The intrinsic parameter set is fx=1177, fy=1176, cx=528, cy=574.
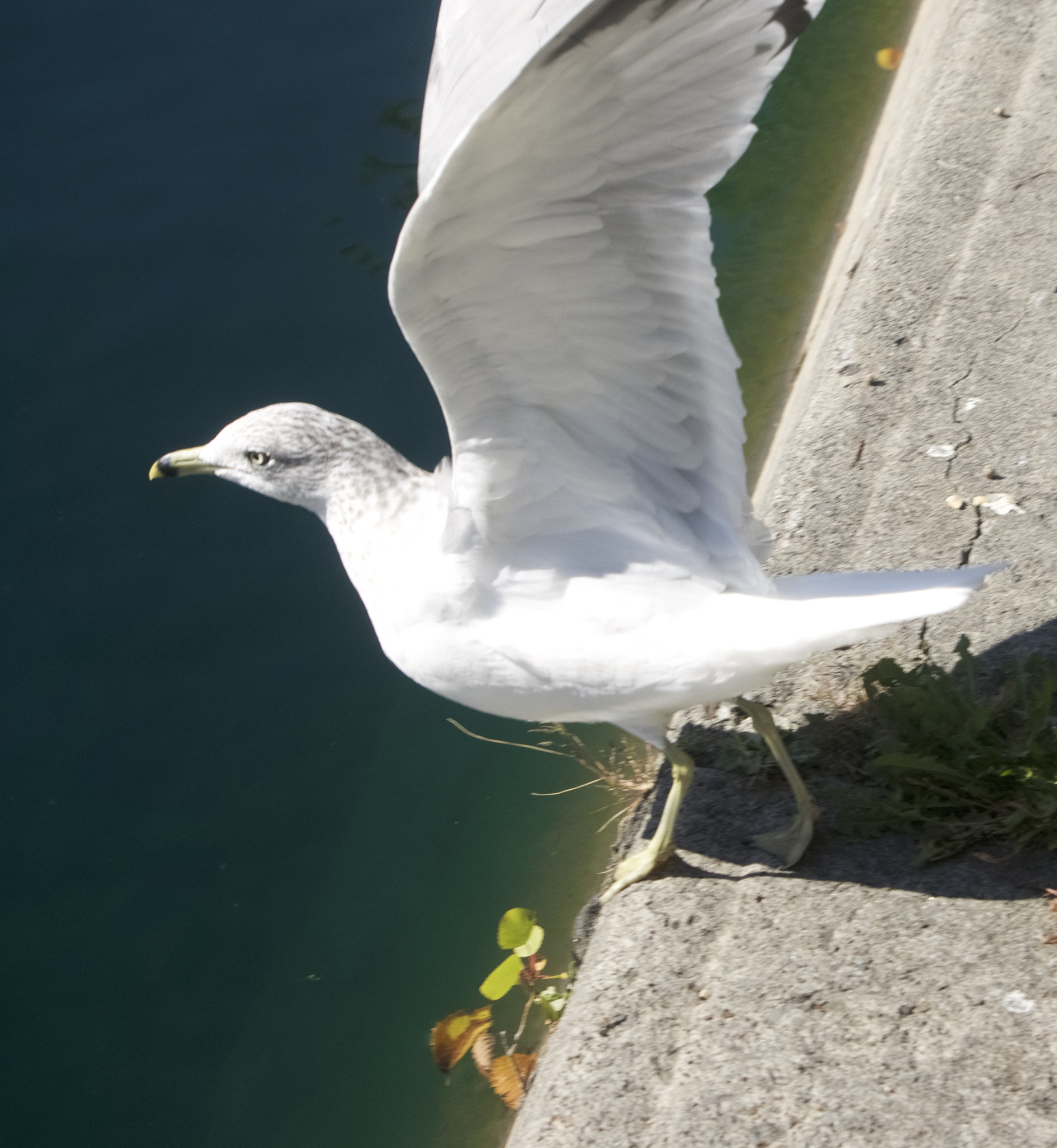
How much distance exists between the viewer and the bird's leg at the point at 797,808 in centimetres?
231

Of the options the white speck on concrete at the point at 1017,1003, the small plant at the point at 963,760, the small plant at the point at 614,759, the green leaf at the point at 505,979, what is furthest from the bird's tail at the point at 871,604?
the green leaf at the point at 505,979

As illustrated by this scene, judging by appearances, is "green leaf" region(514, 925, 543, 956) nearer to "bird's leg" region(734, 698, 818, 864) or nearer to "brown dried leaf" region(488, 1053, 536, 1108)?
"brown dried leaf" region(488, 1053, 536, 1108)

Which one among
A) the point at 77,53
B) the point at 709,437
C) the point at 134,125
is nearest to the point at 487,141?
the point at 709,437

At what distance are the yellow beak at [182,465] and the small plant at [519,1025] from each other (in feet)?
3.97

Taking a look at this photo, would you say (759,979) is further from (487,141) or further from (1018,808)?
(487,141)

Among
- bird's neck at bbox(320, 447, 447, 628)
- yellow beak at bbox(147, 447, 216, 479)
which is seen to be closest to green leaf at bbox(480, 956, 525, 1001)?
bird's neck at bbox(320, 447, 447, 628)

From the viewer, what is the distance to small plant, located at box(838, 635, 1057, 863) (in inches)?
84.8

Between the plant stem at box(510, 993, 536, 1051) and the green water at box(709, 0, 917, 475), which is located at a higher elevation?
the green water at box(709, 0, 917, 475)

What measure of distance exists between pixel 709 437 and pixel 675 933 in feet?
3.11

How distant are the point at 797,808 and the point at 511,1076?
995 mm

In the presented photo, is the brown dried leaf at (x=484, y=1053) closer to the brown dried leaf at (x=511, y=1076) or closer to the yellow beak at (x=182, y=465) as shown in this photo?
the brown dried leaf at (x=511, y=1076)

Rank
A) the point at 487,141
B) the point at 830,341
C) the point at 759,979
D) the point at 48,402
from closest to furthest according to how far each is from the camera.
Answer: the point at 487,141, the point at 759,979, the point at 830,341, the point at 48,402

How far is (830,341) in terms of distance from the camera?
3.68 meters

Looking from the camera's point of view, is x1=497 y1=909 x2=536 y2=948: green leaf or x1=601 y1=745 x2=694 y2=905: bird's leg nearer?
x1=601 y1=745 x2=694 y2=905: bird's leg
